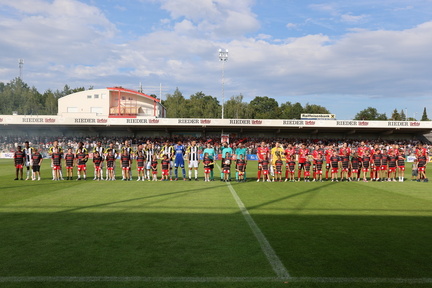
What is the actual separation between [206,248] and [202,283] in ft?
4.87

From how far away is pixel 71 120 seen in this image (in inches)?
1791

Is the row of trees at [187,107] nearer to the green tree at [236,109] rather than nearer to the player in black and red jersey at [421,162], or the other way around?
the green tree at [236,109]

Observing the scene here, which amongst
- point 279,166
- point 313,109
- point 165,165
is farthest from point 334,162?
point 313,109

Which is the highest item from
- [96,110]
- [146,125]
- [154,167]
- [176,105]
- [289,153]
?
[176,105]

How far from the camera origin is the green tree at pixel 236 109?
273 feet

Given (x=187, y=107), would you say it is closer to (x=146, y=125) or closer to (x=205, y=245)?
(x=146, y=125)

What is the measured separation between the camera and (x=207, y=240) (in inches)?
254

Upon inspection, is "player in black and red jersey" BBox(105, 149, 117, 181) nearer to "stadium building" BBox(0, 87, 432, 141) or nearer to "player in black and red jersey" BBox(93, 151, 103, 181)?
"player in black and red jersey" BBox(93, 151, 103, 181)

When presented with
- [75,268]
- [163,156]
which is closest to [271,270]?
[75,268]

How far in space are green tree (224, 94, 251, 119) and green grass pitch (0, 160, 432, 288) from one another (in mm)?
71697

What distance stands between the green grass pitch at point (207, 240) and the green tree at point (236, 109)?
71.7 metres

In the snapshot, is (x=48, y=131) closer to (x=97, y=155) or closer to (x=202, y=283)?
(x=97, y=155)

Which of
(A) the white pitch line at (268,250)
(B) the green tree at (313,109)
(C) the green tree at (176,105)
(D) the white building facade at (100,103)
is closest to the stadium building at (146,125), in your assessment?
(D) the white building facade at (100,103)

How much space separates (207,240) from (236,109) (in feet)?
253
